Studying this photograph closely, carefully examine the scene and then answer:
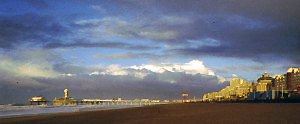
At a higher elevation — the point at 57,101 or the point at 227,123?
the point at 227,123

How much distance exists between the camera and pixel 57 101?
170 meters

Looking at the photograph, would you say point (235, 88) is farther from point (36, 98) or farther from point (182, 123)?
point (182, 123)

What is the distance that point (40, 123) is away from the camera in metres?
22.1

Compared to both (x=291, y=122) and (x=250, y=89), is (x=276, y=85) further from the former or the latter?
(x=291, y=122)

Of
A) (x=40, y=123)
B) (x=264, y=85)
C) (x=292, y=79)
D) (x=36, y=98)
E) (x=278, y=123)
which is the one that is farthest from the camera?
(x=36, y=98)

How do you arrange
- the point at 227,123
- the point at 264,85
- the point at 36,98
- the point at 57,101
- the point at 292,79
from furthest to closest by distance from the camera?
the point at 36,98 < the point at 57,101 < the point at 264,85 < the point at 292,79 < the point at 227,123

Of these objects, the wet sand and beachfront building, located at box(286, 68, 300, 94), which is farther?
beachfront building, located at box(286, 68, 300, 94)

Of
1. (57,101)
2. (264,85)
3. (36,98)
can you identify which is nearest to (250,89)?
(264,85)

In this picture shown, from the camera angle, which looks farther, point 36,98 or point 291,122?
point 36,98

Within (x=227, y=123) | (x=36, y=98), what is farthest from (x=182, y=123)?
(x=36, y=98)

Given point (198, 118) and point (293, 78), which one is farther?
point (293, 78)

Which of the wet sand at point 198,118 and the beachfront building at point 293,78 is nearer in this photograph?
the wet sand at point 198,118

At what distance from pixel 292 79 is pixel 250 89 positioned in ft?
83.3

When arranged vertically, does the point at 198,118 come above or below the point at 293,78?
below
